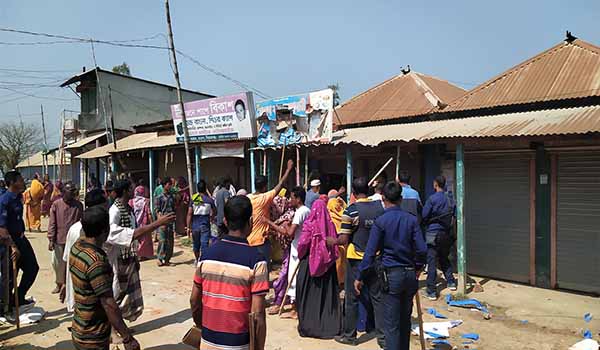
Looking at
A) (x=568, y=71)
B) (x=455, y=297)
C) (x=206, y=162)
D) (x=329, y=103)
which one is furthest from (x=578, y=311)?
(x=206, y=162)

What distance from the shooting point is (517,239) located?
26.1ft

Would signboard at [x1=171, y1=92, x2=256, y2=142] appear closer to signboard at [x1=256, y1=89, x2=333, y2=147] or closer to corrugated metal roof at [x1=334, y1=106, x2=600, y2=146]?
signboard at [x1=256, y1=89, x2=333, y2=147]

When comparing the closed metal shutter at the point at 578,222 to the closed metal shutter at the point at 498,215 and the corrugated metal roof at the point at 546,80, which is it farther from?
the corrugated metal roof at the point at 546,80

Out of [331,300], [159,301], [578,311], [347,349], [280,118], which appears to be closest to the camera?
[347,349]

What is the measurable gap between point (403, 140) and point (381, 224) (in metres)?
3.69

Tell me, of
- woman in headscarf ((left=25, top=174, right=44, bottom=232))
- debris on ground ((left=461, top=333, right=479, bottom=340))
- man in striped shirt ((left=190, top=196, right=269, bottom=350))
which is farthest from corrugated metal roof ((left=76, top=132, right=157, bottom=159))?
man in striped shirt ((left=190, top=196, right=269, bottom=350))

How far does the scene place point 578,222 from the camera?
7309 millimetres

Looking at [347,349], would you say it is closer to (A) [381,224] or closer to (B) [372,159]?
(A) [381,224]

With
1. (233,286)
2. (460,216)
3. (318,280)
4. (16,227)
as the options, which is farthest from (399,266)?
(16,227)

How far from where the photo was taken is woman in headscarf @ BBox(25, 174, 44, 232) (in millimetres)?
13508

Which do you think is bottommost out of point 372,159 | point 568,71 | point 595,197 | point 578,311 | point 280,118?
point 578,311

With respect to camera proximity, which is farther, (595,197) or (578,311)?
(595,197)

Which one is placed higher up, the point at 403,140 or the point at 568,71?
the point at 568,71

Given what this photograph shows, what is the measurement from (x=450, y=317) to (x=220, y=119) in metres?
7.57
